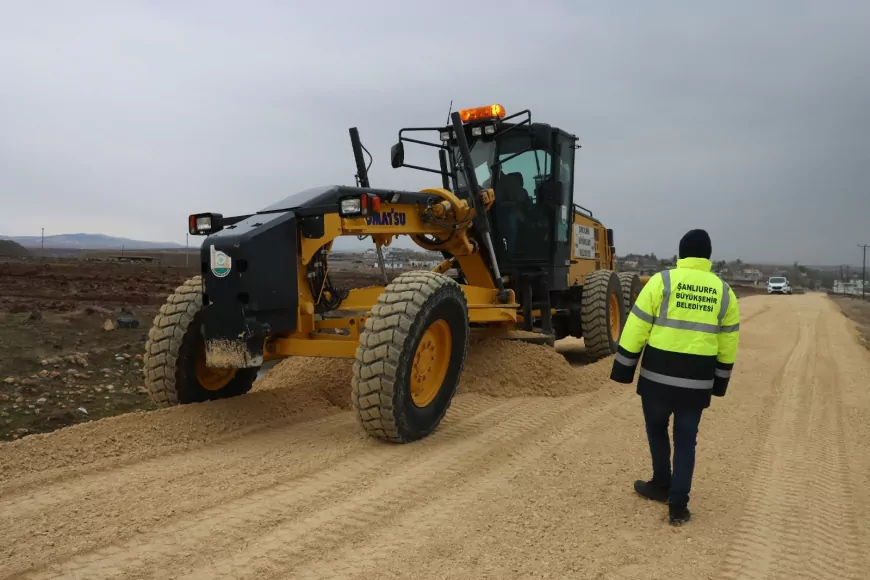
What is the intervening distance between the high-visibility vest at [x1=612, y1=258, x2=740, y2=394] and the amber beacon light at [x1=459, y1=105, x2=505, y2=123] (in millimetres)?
3808

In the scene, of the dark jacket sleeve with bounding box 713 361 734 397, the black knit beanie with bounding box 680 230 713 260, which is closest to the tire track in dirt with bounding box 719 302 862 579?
the dark jacket sleeve with bounding box 713 361 734 397

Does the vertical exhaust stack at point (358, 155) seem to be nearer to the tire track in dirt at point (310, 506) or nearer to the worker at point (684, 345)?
the tire track in dirt at point (310, 506)

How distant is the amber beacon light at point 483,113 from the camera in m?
7.16

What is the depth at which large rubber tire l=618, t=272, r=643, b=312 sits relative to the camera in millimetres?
10611

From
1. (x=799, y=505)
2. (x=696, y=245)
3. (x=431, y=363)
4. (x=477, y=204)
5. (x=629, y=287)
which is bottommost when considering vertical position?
(x=799, y=505)

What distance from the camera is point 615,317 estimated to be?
405 inches

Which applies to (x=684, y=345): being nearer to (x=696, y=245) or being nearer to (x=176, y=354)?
(x=696, y=245)

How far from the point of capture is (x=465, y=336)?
570 cm

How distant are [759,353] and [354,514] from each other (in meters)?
9.34

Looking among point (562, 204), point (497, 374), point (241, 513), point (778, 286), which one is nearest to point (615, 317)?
point (562, 204)

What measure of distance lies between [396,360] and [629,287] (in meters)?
7.10

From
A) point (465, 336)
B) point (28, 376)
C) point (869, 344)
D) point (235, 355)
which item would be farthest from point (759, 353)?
point (28, 376)

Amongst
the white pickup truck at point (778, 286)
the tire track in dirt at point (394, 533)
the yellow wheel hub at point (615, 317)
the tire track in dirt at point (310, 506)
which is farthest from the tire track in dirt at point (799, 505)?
the white pickup truck at point (778, 286)

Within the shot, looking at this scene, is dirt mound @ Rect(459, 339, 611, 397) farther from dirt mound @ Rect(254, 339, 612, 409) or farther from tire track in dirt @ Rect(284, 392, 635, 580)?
tire track in dirt @ Rect(284, 392, 635, 580)
